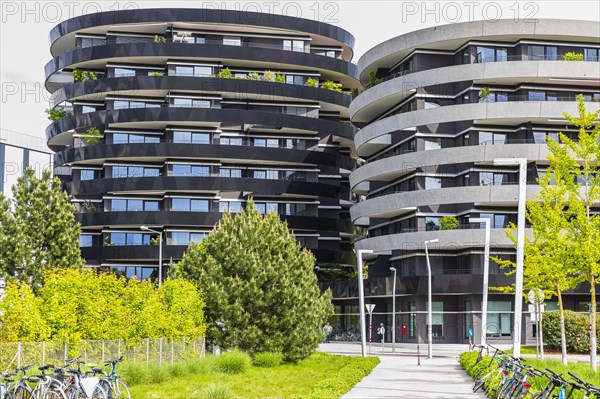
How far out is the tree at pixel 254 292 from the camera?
137ft

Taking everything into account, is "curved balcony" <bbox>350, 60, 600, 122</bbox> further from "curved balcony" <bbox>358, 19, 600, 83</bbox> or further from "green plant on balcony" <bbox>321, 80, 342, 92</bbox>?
"green plant on balcony" <bbox>321, 80, 342, 92</bbox>

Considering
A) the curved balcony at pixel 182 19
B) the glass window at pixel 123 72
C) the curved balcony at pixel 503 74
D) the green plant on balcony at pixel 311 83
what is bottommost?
the curved balcony at pixel 503 74

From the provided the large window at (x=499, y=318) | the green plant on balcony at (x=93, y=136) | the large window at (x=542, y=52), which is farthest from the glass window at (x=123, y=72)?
the large window at (x=499, y=318)

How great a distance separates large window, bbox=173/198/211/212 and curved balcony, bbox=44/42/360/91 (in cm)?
1292

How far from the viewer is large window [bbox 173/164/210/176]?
83.5 m

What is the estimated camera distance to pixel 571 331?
56.6m

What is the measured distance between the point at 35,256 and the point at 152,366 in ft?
94.8

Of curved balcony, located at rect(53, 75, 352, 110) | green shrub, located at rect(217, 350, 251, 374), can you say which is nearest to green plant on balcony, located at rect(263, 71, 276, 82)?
curved balcony, located at rect(53, 75, 352, 110)

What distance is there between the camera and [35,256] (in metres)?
58.1

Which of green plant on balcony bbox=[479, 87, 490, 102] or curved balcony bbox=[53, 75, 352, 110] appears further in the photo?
curved balcony bbox=[53, 75, 352, 110]

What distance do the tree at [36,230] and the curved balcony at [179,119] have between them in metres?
24.1

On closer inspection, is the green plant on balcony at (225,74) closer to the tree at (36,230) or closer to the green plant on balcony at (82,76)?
the green plant on balcony at (82,76)

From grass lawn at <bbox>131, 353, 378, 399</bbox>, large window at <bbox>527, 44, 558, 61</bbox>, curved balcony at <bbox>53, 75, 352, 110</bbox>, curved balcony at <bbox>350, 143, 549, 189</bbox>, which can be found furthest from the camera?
curved balcony at <bbox>53, 75, 352, 110</bbox>

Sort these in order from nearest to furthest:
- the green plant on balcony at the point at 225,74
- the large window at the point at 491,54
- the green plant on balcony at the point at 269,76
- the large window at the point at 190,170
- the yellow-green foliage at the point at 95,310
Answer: the yellow-green foliage at the point at 95,310 < the large window at the point at 491,54 < the large window at the point at 190,170 < the green plant on balcony at the point at 225,74 < the green plant on balcony at the point at 269,76
